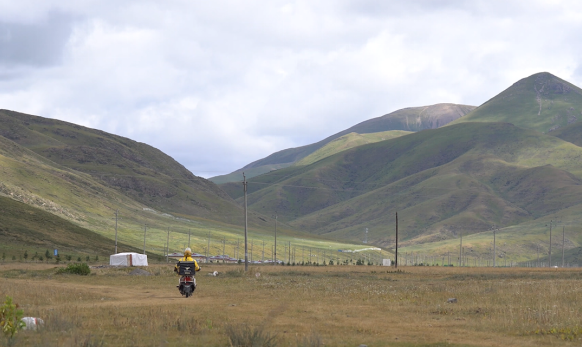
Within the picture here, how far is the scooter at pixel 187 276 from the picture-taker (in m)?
29.5

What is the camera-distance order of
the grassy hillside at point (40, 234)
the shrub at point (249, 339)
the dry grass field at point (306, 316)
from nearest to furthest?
the shrub at point (249, 339) → the dry grass field at point (306, 316) → the grassy hillside at point (40, 234)

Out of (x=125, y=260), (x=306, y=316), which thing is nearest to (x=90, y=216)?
(x=125, y=260)

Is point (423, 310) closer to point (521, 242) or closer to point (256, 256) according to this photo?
point (256, 256)

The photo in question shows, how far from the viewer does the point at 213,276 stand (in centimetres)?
5022

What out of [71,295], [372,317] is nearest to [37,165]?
[71,295]

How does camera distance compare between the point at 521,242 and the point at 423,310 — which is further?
the point at 521,242

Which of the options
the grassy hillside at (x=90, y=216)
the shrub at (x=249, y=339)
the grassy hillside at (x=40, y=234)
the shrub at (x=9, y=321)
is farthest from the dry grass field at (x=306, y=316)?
the grassy hillside at (x=90, y=216)

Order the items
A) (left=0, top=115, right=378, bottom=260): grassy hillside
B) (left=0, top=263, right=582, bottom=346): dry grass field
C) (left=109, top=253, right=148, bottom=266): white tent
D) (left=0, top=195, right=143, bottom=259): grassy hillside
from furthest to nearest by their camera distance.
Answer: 1. (left=0, top=115, right=378, bottom=260): grassy hillside
2. (left=0, top=195, right=143, bottom=259): grassy hillside
3. (left=109, top=253, right=148, bottom=266): white tent
4. (left=0, top=263, right=582, bottom=346): dry grass field

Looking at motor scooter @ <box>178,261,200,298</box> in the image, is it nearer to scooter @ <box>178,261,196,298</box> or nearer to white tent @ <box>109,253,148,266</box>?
scooter @ <box>178,261,196,298</box>

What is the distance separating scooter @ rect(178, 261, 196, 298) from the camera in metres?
29.5

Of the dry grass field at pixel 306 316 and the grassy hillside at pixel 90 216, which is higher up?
the grassy hillside at pixel 90 216

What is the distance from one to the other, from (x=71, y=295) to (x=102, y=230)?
118 m

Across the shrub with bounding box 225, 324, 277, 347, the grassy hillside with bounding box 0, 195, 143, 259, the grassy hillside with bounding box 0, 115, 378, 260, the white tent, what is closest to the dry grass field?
the shrub with bounding box 225, 324, 277, 347

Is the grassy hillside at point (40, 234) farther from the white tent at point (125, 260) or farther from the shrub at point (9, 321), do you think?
the shrub at point (9, 321)
